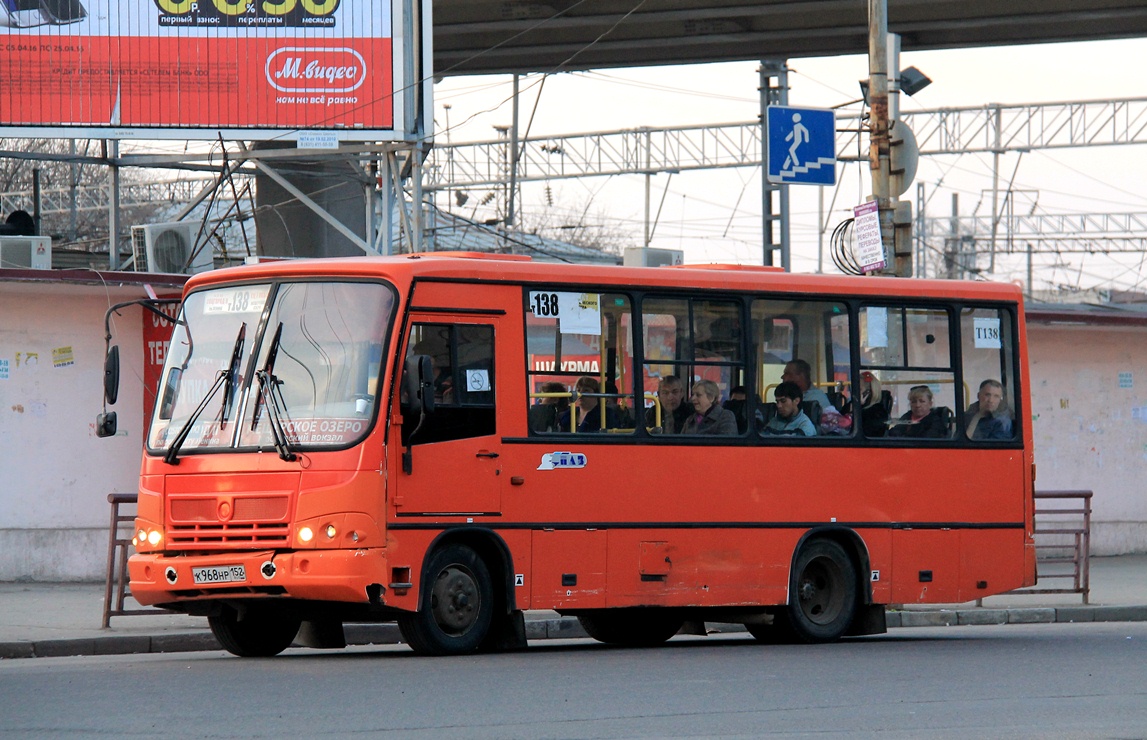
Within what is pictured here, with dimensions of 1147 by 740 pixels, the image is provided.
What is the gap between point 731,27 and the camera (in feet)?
98.7

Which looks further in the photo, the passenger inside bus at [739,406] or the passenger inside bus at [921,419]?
the passenger inside bus at [921,419]

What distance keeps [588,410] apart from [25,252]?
35.2 feet

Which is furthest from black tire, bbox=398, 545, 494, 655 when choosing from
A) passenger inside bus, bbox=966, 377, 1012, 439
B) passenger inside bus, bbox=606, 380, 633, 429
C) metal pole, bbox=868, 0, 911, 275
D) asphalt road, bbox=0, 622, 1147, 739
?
metal pole, bbox=868, 0, 911, 275

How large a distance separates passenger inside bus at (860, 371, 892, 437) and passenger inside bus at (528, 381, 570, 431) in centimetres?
290

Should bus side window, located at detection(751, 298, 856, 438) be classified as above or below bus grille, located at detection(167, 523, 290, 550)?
above

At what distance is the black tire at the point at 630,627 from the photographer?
14.1 metres

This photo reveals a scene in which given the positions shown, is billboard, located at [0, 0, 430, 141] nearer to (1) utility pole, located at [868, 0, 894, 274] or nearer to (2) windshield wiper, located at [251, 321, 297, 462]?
(1) utility pole, located at [868, 0, 894, 274]

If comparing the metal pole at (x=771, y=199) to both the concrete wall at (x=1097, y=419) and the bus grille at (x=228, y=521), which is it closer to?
the concrete wall at (x=1097, y=419)

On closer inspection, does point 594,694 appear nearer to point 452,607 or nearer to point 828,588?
point 452,607

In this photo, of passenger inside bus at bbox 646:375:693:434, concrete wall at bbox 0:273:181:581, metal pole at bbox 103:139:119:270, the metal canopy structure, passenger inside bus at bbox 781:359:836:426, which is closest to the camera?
passenger inside bus at bbox 646:375:693:434

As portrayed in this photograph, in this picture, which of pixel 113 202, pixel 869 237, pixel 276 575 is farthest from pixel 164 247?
pixel 276 575

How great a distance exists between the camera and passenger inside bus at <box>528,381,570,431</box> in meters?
12.1

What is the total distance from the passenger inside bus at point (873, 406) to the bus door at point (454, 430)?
3.51 m

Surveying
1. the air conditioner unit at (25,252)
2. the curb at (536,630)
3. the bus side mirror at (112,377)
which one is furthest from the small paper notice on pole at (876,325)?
the air conditioner unit at (25,252)
